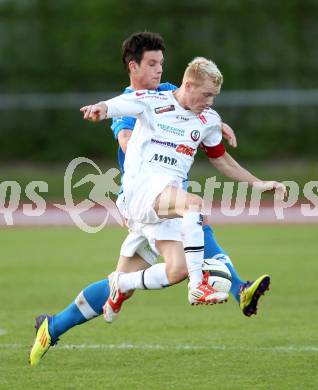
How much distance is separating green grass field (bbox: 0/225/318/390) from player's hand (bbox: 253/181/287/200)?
117cm

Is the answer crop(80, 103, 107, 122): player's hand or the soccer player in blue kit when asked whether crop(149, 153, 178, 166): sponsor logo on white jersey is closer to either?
the soccer player in blue kit

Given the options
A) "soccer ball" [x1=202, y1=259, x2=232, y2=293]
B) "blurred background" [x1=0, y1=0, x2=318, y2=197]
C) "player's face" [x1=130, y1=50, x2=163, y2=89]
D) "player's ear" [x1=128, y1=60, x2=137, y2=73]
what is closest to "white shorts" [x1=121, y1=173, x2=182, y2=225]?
"soccer ball" [x1=202, y1=259, x2=232, y2=293]

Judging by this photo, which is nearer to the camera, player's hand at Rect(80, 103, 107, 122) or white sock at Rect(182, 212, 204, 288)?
player's hand at Rect(80, 103, 107, 122)

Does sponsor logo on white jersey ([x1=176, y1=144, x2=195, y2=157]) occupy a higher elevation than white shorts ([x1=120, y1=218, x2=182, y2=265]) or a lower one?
higher

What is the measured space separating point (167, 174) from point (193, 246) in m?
0.61

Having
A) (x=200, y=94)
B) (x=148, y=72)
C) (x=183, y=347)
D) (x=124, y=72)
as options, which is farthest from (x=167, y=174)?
(x=124, y=72)

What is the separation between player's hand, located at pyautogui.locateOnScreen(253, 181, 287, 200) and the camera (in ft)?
24.0

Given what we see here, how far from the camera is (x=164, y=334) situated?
29.9 ft

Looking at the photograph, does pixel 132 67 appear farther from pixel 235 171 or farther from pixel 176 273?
pixel 176 273

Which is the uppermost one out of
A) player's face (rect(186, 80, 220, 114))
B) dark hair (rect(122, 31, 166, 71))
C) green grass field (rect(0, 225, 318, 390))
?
dark hair (rect(122, 31, 166, 71))

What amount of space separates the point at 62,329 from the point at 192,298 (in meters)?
1.21

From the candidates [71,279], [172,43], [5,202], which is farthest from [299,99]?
[71,279]

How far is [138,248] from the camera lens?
25.3 feet

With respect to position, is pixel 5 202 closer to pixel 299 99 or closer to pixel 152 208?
pixel 299 99
